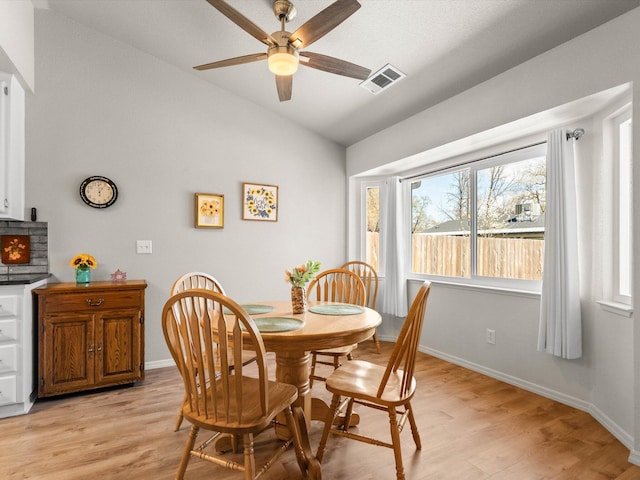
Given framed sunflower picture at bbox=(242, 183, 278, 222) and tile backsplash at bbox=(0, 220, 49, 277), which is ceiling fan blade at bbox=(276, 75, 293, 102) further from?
tile backsplash at bbox=(0, 220, 49, 277)

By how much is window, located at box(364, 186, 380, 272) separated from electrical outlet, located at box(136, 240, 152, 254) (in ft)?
8.10

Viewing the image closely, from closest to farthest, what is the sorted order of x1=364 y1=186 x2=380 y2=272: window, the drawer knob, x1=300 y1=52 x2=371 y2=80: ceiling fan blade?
x1=300 y1=52 x2=371 y2=80: ceiling fan blade → the drawer knob → x1=364 y1=186 x2=380 y2=272: window

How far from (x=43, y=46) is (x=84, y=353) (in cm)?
257

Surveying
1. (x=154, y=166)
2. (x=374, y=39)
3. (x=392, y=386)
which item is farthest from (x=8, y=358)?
(x=374, y=39)

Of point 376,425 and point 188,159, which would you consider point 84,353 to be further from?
point 376,425

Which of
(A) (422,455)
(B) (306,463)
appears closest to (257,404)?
(B) (306,463)

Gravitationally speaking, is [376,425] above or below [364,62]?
below

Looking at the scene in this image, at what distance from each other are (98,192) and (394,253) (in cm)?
302

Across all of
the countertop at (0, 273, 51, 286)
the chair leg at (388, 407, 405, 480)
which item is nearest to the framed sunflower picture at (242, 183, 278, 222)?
the countertop at (0, 273, 51, 286)

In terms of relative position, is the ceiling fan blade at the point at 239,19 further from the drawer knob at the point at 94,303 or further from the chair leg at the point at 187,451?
the drawer knob at the point at 94,303

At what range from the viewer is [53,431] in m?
2.18

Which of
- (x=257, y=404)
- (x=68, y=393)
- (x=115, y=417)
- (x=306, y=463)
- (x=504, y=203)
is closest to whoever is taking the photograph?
(x=257, y=404)

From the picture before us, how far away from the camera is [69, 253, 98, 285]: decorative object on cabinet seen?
292 cm

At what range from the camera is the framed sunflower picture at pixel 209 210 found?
3535mm
